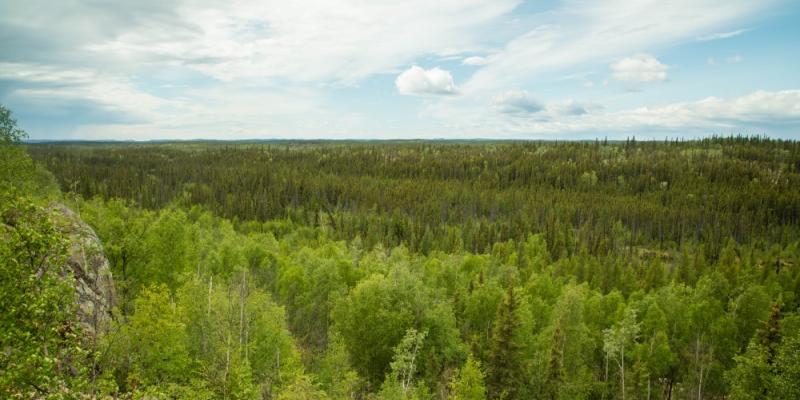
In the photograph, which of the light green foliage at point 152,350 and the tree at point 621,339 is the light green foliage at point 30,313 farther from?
the tree at point 621,339

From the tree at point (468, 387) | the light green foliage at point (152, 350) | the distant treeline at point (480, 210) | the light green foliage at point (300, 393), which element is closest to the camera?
the light green foliage at point (300, 393)

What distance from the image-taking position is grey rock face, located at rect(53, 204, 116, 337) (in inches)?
899

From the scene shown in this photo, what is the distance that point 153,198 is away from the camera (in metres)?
151

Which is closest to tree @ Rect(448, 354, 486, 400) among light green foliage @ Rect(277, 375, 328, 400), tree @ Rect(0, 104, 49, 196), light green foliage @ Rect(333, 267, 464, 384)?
light green foliage @ Rect(333, 267, 464, 384)

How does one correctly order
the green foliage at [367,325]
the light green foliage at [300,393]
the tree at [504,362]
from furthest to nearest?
the tree at [504,362]
the light green foliage at [300,393]
the green foliage at [367,325]

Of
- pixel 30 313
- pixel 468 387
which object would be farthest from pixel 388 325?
pixel 30 313

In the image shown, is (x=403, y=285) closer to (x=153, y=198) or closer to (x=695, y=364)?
(x=695, y=364)

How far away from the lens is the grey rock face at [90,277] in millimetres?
22828

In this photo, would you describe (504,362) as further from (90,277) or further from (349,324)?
(90,277)

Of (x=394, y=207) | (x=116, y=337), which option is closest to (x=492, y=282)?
(x=116, y=337)

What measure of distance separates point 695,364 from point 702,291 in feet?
47.5

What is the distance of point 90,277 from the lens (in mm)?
25438

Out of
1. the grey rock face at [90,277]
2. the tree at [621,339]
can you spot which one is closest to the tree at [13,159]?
the grey rock face at [90,277]

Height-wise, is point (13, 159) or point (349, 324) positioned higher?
point (13, 159)
